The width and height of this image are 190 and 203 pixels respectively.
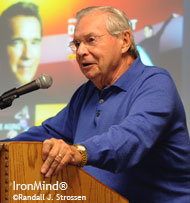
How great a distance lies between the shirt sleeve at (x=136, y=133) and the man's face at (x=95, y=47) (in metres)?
0.36

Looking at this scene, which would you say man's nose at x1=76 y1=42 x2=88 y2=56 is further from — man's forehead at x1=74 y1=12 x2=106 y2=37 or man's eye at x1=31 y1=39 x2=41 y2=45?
man's eye at x1=31 y1=39 x2=41 y2=45

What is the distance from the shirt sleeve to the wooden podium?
3.7 inches

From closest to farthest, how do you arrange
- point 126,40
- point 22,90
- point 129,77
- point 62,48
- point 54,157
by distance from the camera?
1. point 54,157
2. point 22,90
3. point 129,77
4. point 126,40
5. point 62,48

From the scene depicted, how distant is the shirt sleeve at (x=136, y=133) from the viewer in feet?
4.11

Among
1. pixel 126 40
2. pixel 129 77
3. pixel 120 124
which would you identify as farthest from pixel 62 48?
pixel 120 124

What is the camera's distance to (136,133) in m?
1.32

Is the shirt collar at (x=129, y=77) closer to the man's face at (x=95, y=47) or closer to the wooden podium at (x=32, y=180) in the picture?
the man's face at (x=95, y=47)

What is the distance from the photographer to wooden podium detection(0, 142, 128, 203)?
1.12 m

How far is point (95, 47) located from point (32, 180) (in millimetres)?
893

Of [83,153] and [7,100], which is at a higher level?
[7,100]

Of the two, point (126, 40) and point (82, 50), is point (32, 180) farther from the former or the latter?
point (126, 40)

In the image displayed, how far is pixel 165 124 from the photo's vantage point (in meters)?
1.48

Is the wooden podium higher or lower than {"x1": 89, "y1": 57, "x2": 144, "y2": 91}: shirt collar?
lower

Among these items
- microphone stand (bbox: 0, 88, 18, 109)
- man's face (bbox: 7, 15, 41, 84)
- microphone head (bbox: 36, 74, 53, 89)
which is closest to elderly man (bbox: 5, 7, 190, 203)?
microphone head (bbox: 36, 74, 53, 89)
